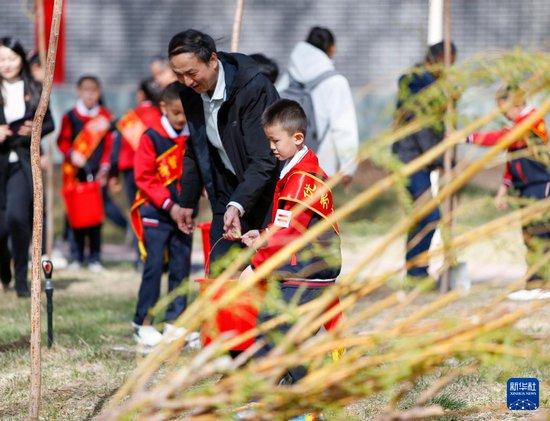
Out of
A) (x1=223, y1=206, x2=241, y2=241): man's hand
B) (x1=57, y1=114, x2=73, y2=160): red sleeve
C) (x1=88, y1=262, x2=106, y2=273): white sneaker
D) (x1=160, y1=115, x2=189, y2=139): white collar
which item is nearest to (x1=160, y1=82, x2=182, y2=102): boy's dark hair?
(x1=160, y1=115, x2=189, y2=139): white collar

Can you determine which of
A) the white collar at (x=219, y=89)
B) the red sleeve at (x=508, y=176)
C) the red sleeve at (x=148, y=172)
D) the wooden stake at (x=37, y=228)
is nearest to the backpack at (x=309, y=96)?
the red sleeve at (x=148, y=172)

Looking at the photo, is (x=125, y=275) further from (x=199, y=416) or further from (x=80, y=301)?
(x=199, y=416)

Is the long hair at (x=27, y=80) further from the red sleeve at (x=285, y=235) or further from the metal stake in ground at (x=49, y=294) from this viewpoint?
the red sleeve at (x=285, y=235)

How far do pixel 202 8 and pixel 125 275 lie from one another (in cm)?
891

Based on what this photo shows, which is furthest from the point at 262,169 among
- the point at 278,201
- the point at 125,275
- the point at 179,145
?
the point at 125,275

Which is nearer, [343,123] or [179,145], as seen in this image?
[179,145]

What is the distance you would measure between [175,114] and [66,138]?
4338 mm

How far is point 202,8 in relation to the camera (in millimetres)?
19125

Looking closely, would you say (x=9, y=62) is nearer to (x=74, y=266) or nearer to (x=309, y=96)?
(x=309, y=96)

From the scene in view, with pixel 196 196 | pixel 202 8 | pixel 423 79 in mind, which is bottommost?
pixel 196 196

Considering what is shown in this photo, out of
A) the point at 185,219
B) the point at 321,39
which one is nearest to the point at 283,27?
the point at 321,39

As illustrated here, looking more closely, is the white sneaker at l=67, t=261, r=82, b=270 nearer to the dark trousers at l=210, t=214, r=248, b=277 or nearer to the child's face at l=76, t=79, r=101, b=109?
the child's face at l=76, t=79, r=101, b=109

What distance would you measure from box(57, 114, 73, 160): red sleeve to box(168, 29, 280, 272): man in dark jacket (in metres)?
5.65

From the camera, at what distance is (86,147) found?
1170 centimetres
